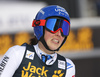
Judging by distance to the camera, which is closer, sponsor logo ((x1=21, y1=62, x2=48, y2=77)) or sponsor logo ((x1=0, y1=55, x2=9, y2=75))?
sponsor logo ((x1=0, y1=55, x2=9, y2=75))

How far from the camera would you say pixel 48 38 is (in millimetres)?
3373

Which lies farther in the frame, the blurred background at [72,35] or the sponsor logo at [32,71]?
the blurred background at [72,35]

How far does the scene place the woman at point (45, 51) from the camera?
10.5 ft

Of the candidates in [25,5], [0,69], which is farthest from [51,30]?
[25,5]

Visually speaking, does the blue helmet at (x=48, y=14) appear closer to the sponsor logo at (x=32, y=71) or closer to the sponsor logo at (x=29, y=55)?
the sponsor logo at (x=29, y=55)

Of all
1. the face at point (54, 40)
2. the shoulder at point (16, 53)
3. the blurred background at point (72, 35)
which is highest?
the face at point (54, 40)

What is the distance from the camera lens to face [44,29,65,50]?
3.32 m

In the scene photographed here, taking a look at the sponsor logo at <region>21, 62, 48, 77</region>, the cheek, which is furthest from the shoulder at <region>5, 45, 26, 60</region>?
the cheek

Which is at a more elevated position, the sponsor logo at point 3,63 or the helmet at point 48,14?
the helmet at point 48,14

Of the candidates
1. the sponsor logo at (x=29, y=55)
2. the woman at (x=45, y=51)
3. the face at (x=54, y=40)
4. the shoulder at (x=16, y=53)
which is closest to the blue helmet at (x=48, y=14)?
the woman at (x=45, y=51)

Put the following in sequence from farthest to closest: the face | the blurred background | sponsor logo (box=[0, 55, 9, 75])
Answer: the blurred background
the face
sponsor logo (box=[0, 55, 9, 75])

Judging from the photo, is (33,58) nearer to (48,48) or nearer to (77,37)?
(48,48)

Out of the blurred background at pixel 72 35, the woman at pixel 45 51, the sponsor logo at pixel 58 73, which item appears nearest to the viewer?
the woman at pixel 45 51

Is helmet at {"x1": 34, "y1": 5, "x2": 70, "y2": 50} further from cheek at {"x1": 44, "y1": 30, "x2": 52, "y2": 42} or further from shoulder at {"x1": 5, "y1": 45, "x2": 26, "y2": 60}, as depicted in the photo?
shoulder at {"x1": 5, "y1": 45, "x2": 26, "y2": 60}
